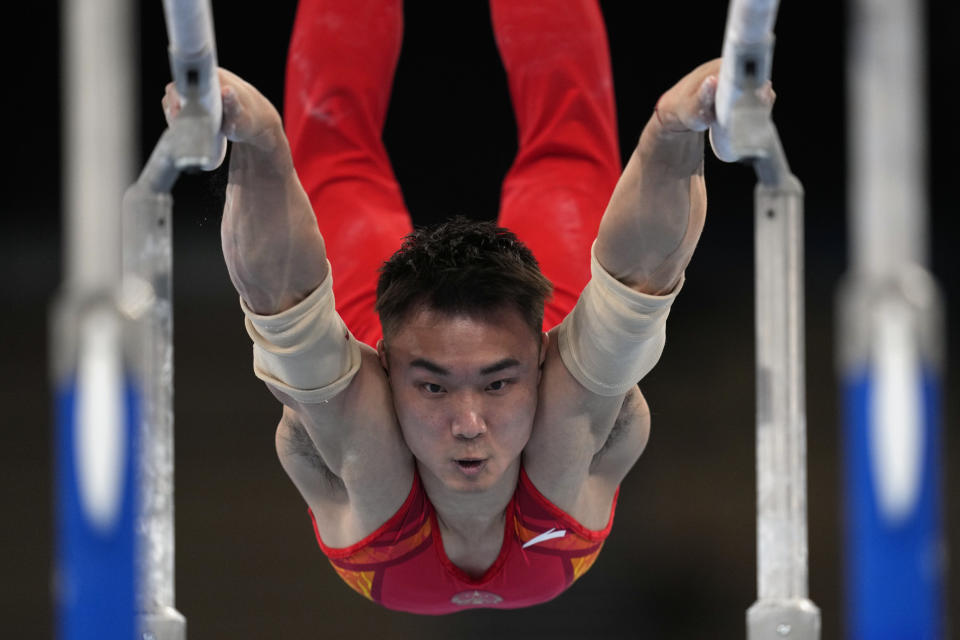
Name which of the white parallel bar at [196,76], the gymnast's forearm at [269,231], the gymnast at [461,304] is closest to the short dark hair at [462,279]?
the gymnast at [461,304]

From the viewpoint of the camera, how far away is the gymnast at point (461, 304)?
1.84 metres

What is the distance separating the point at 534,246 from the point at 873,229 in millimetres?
1471

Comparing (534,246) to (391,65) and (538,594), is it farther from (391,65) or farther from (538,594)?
(538,594)

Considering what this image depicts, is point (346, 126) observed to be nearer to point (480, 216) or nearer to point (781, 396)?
point (781, 396)

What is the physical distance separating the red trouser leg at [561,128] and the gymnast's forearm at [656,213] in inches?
31.5

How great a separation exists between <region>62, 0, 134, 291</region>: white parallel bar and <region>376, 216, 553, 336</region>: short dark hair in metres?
0.71

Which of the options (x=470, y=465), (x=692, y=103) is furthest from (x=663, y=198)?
(x=470, y=465)

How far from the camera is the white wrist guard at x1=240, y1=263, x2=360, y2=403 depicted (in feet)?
6.11

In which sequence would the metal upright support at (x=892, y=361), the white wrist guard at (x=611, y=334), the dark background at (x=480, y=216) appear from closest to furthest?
the metal upright support at (x=892, y=361), the white wrist guard at (x=611, y=334), the dark background at (x=480, y=216)

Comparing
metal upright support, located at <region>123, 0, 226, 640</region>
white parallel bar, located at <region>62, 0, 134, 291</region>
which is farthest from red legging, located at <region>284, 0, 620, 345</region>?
white parallel bar, located at <region>62, 0, 134, 291</region>

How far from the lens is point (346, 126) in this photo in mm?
2816

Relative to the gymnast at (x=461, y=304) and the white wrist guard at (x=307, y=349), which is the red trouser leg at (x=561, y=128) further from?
the white wrist guard at (x=307, y=349)

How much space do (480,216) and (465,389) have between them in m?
2.75

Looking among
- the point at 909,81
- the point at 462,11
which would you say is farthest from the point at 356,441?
the point at 462,11
